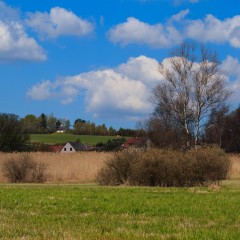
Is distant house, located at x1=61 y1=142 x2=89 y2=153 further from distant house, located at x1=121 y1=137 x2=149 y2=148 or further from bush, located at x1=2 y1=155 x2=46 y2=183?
bush, located at x1=2 y1=155 x2=46 y2=183

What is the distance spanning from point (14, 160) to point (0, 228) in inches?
Answer: 1004

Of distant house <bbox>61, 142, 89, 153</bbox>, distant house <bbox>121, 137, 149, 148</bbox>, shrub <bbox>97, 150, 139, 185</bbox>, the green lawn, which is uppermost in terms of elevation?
distant house <bbox>61, 142, 89, 153</bbox>

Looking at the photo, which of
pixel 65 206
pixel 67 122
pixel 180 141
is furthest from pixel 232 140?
pixel 67 122

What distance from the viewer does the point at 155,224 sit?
9.75m

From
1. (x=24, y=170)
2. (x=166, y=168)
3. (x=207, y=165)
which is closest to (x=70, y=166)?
(x=24, y=170)

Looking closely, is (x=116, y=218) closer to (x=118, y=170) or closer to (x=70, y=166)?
(x=118, y=170)

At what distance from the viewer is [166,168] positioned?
1044 inches

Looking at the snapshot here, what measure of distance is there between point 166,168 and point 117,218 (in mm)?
15972

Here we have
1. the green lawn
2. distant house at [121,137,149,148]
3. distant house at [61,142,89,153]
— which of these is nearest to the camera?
the green lawn

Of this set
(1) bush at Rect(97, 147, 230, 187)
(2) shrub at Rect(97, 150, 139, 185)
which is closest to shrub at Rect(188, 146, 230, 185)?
(1) bush at Rect(97, 147, 230, 187)

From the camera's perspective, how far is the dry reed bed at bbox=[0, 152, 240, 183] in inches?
1420

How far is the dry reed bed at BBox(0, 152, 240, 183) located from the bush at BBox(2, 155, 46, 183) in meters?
1.16

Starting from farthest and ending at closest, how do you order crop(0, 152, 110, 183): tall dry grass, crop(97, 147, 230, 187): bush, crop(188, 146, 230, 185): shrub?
crop(0, 152, 110, 183): tall dry grass < crop(188, 146, 230, 185): shrub < crop(97, 147, 230, 187): bush

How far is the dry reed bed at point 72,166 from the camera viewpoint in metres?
36.1
